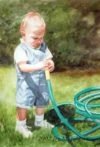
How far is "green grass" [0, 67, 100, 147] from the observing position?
5.15 metres

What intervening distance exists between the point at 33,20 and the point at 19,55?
202 millimetres

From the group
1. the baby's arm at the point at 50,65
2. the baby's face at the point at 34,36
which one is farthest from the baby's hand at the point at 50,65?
the baby's face at the point at 34,36

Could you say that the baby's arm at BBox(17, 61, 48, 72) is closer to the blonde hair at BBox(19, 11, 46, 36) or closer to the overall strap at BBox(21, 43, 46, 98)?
the overall strap at BBox(21, 43, 46, 98)

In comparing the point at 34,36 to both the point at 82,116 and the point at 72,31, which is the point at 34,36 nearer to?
the point at 72,31

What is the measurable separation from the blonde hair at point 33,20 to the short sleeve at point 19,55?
0.09m

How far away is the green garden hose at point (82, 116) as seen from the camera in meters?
5.13

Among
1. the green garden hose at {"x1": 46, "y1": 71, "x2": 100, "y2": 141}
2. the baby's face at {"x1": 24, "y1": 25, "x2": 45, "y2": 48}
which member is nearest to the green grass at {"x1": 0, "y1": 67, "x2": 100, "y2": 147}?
Result: the green garden hose at {"x1": 46, "y1": 71, "x2": 100, "y2": 141}

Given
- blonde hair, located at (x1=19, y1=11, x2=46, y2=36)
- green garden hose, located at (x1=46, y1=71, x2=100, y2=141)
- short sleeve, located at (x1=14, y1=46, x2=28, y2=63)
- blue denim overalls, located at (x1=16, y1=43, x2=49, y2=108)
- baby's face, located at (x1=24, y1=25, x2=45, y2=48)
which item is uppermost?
blonde hair, located at (x1=19, y1=11, x2=46, y2=36)

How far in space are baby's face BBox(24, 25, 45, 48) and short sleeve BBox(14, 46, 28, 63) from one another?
57 millimetres

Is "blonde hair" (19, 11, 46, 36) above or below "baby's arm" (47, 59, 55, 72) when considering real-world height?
above

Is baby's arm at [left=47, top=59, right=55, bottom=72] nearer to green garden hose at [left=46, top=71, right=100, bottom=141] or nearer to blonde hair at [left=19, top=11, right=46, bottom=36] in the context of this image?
green garden hose at [left=46, top=71, right=100, bottom=141]

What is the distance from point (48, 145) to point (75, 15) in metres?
0.72

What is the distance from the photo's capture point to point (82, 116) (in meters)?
5.15

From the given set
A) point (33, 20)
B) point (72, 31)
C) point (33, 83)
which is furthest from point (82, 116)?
point (33, 20)
